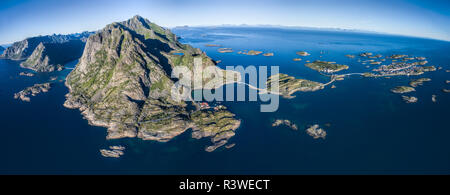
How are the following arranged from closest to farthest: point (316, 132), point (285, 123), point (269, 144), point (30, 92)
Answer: point (269, 144)
point (316, 132)
point (285, 123)
point (30, 92)

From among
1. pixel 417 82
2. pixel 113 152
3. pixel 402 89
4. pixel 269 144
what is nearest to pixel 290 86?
pixel 269 144

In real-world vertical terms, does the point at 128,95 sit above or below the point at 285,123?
above

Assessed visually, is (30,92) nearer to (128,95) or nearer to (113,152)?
(128,95)

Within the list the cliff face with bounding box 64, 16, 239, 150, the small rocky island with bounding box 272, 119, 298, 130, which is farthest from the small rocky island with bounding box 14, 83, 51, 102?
the small rocky island with bounding box 272, 119, 298, 130

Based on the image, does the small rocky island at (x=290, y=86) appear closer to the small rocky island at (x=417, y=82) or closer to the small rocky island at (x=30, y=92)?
the small rocky island at (x=417, y=82)

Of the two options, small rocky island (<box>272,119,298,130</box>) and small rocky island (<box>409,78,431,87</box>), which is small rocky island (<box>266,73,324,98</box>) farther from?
small rocky island (<box>409,78,431,87</box>)
